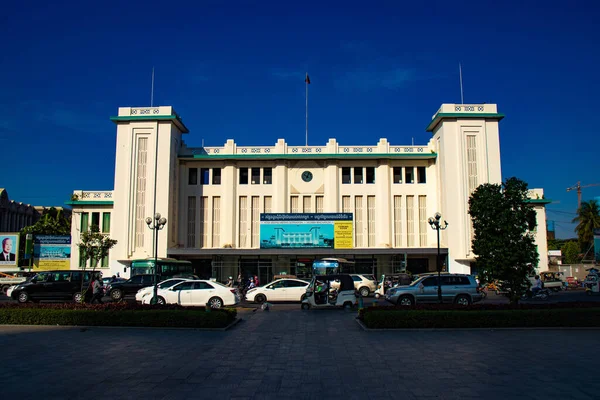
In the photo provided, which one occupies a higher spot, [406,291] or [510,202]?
[510,202]

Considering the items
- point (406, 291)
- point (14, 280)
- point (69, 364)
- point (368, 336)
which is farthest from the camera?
point (14, 280)

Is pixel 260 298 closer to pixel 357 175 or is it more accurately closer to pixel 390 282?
pixel 390 282

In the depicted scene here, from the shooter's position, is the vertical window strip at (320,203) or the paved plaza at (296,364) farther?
the vertical window strip at (320,203)

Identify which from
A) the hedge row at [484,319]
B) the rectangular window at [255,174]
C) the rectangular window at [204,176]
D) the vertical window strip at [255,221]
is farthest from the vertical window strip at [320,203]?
the hedge row at [484,319]

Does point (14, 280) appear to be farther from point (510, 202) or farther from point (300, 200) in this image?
point (510, 202)

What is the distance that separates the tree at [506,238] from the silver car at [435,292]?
148 inches

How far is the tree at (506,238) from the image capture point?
60.9ft

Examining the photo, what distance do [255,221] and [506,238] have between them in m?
32.2

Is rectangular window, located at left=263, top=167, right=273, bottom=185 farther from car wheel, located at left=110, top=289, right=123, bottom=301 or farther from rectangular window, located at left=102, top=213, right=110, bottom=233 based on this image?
car wheel, located at left=110, top=289, right=123, bottom=301

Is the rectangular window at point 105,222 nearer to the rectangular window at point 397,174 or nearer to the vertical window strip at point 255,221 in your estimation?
the vertical window strip at point 255,221

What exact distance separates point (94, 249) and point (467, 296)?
72.9 feet

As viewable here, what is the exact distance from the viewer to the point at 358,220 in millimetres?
47812

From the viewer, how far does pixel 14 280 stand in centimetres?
4209

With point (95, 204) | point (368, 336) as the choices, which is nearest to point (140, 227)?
point (95, 204)
